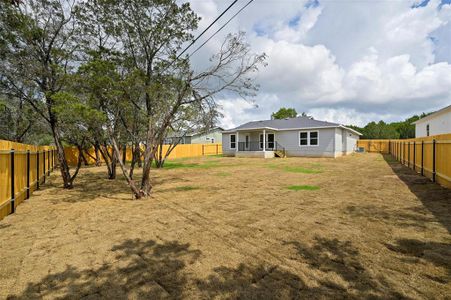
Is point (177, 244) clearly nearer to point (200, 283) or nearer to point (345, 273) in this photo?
point (200, 283)

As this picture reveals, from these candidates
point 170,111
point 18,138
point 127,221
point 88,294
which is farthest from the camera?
point 18,138

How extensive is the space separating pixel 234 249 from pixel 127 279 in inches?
57.5

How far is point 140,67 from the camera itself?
8.08 m

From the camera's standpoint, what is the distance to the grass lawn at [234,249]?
273cm

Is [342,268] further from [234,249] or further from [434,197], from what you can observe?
[434,197]

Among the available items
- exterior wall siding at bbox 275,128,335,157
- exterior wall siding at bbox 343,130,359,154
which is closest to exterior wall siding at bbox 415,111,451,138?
exterior wall siding at bbox 343,130,359,154

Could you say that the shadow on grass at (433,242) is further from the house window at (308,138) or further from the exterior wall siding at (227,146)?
the exterior wall siding at (227,146)

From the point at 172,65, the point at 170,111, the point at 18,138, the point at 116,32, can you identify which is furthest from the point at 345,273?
the point at 18,138

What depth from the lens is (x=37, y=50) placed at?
8.67m

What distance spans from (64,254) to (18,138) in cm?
1843

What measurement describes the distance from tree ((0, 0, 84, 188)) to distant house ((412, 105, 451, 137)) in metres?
21.7

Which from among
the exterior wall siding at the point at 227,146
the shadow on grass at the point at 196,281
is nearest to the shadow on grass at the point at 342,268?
the shadow on grass at the point at 196,281

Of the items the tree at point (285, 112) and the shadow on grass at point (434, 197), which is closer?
the shadow on grass at point (434, 197)

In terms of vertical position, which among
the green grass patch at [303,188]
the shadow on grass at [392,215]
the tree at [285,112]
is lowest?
the shadow on grass at [392,215]
